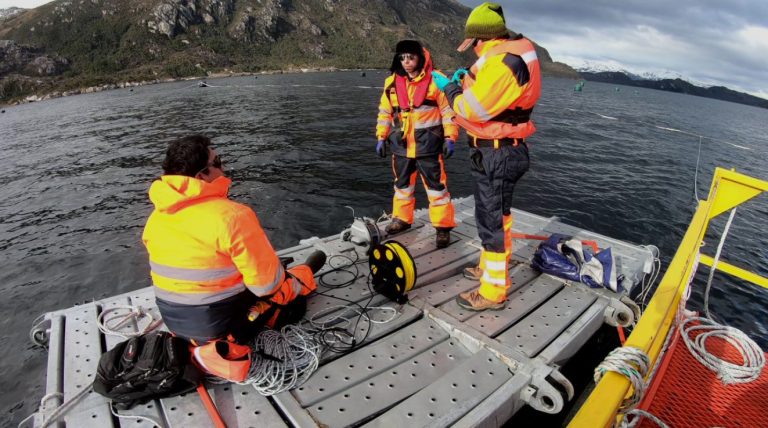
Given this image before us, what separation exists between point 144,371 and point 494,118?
3733mm

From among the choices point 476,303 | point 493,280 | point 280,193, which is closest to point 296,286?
point 476,303

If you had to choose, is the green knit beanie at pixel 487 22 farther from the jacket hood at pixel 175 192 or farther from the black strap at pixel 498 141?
the jacket hood at pixel 175 192

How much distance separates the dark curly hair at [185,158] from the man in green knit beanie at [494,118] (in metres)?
2.43

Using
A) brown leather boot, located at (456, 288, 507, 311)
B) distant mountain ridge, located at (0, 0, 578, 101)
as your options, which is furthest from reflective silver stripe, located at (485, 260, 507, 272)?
distant mountain ridge, located at (0, 0, 578, 101)

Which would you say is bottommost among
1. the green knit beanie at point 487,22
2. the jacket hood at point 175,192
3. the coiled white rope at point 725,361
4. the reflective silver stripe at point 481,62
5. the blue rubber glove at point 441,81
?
the coiled white rope at point 725,361

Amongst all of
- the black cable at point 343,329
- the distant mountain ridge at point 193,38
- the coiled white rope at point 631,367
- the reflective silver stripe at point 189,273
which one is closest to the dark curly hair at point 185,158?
the reflective silver stripe at point 189,273

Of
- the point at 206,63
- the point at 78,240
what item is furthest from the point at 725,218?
the point at 206,63

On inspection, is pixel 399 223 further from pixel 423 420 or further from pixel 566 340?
pixel 423 420

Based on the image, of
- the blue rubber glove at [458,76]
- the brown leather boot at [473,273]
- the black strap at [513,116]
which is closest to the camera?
the black strap at [513,116]

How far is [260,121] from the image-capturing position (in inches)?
927

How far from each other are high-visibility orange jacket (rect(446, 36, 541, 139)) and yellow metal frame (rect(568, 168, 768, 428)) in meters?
1.86

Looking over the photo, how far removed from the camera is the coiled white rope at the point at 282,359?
3.03m

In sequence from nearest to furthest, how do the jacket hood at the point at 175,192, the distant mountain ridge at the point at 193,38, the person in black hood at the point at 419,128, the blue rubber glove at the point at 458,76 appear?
the jacket hood at the point at 175,192 → the blue rubber glove at the point at 458,76 → the person in black hood at the point at 419,128 → the distant mountain ridge at the point at 193,38

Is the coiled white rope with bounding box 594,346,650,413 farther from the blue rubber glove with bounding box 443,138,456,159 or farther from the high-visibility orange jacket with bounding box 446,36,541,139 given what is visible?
the blue rubber glove with bounding box 443,138,456,159
